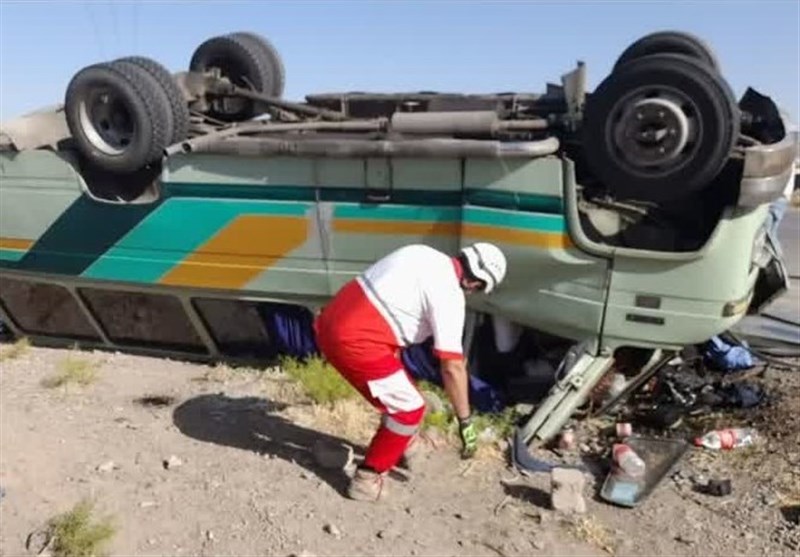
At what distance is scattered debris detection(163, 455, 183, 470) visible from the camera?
4535 millimetres

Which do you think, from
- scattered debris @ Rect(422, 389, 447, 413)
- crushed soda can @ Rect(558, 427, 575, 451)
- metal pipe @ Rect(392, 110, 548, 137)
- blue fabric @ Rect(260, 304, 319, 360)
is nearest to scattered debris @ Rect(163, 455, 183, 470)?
scattered debris @ Rect(422, 389, 447, 413)

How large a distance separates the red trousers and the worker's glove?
23 centimetres

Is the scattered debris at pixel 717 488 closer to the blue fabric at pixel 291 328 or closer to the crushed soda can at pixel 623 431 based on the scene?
the crushed soda can at pixel 623 431

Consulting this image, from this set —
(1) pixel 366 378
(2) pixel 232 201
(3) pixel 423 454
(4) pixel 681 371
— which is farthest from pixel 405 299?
(4) pixel 681 371

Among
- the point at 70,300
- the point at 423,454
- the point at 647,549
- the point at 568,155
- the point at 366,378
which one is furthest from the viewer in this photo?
the point at 70,300

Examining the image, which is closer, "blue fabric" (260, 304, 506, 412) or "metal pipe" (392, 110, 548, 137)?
"metal pipe" (392, 110, 548, 137)

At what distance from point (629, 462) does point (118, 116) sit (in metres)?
3.38

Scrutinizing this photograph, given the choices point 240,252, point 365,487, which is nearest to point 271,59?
point 240,252

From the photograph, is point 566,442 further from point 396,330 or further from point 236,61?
point 236,61

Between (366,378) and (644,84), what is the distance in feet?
5.90

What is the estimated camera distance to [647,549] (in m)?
3.98

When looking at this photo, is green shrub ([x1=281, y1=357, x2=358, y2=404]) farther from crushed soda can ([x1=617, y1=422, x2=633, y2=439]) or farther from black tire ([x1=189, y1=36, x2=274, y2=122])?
black tire ([x1=189, y1=36, x2=274, y2=122])

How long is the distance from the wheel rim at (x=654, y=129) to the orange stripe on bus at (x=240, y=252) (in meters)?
1.78

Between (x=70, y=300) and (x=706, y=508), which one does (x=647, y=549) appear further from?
(x=70, y=300)
